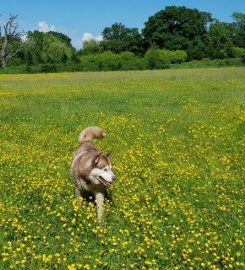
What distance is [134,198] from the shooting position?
7.80m

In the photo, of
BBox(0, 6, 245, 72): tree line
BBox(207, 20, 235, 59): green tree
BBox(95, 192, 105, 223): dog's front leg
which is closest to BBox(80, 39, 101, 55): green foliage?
BBox(0, 6, 245, 72): tree line

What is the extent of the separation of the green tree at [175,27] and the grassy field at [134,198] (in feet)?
367

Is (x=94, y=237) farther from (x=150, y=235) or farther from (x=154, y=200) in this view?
(x=154, y=200)

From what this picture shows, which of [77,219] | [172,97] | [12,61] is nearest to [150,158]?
[77,219]

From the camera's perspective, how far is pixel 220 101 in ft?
73.4

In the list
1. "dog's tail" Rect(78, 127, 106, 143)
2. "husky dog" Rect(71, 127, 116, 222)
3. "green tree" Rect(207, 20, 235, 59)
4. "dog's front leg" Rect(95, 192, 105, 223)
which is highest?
"green tree" Rect(207, 20, 235, 59)

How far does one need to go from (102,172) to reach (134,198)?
1.43 m

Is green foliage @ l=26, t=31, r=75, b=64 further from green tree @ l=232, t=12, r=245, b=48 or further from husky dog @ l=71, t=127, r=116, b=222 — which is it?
husky dog @ l=71, t=127, r=116, b=222

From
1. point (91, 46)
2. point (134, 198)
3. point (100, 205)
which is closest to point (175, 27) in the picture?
point (91, 46)

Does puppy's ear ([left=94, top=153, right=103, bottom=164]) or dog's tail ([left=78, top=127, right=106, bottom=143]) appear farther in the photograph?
dog's tail ([left=78, top=127, right=106, bottom=143])

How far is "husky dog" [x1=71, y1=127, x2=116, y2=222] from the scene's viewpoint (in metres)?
6.60

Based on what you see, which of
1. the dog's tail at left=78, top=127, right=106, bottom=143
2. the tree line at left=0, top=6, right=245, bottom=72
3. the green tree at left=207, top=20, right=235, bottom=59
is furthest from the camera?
the green tree at left=207, top=20, right=235, bottom=59

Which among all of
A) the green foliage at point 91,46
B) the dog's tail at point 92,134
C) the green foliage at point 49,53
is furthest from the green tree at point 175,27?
the dog's tail at point 92,134

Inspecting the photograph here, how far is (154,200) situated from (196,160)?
3.13m
